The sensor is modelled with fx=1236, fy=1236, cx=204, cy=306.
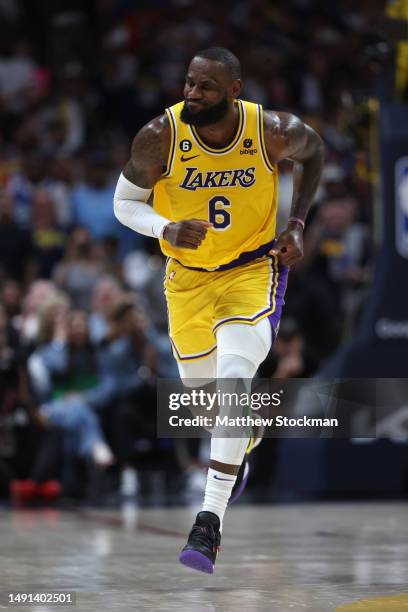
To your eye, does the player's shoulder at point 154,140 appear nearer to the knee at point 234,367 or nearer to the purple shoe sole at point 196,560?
the knee at point 234,367

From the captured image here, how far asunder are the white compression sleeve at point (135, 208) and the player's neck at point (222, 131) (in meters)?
0.37

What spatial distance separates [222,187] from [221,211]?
116 mm

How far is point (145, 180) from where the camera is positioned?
5707mm

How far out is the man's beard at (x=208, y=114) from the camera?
5504 mm

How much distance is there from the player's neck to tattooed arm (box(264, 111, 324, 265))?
0.53 feet

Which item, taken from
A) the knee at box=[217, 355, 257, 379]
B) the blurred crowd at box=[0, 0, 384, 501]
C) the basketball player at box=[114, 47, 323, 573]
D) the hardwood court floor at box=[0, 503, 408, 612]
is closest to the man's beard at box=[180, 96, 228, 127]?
the basketball player at box=[114, 47, 323, 573]

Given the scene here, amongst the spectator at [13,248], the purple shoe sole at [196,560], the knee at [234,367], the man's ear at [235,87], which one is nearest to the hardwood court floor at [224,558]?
the purple shoe sole at [196,560]

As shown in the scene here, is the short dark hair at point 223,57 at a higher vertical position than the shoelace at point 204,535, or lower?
higher

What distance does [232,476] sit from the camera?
544 cm

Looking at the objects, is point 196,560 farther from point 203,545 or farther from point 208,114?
point 208,114

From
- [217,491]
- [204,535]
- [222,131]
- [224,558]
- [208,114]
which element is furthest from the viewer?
[224,558]

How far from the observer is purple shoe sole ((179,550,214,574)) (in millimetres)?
5090

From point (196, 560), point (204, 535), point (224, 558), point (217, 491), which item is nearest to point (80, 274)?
point (224, 558)

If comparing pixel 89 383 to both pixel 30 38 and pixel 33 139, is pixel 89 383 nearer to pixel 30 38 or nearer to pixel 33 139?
pixel 33 139
